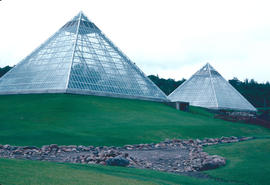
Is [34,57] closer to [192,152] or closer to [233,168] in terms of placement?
[192,152]

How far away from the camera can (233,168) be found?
16.4m

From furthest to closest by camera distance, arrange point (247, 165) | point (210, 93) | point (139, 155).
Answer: point (210, 93)
point (139, 155)
point (247, 165)

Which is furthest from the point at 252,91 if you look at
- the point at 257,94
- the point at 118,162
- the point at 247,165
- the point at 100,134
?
the point at 118,162

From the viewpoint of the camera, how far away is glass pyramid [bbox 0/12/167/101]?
49.2 m

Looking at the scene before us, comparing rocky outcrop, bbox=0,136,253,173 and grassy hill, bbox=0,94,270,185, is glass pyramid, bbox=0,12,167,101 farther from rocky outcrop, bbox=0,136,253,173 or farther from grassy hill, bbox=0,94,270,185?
rocky outcrop, bbox=0,136,253,173

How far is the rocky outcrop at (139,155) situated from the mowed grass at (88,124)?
1.89m

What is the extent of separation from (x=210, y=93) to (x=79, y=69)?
3089 centimetres

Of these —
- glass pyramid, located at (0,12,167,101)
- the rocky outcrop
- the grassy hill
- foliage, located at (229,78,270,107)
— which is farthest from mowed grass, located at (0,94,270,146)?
foliage, located at (229,78,270,107)

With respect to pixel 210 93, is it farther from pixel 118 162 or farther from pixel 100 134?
pixel 118 162

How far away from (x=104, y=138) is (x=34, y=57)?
32.9 meters

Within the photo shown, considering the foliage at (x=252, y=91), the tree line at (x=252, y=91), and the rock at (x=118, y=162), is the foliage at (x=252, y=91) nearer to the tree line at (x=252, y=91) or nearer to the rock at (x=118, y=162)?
the tree line at (x=252, y=91)

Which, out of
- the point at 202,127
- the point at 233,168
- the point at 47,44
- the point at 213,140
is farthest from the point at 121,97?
the point at 233,168

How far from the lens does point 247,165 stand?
16.7 metres

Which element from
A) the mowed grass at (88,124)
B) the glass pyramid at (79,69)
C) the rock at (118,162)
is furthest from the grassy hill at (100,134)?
the glass pyramid at (79,69)
